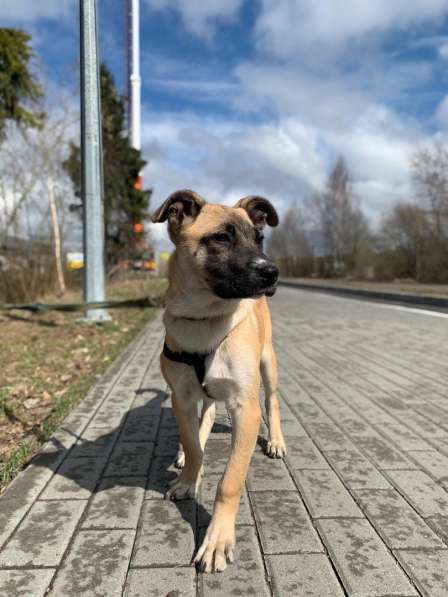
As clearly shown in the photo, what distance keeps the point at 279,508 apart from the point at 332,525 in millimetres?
329

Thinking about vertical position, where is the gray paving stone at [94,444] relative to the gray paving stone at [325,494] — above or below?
below

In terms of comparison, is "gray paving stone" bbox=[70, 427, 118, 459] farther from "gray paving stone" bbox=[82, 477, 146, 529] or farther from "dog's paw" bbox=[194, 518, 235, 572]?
"dog's paw" bbox=[194, 518, 235, 572]

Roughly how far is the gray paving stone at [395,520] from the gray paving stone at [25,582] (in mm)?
1679

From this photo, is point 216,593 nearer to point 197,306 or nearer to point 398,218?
point 197,306

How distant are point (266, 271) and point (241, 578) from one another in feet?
4.83

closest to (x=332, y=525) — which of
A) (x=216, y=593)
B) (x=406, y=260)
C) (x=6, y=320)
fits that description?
(x=216, y=593)

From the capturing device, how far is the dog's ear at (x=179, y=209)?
2776 mm

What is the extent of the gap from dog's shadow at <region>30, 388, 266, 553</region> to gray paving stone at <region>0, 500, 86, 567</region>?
26cm

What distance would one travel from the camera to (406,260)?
37.1 metres

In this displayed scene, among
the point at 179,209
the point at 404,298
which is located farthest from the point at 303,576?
the point at 404,298

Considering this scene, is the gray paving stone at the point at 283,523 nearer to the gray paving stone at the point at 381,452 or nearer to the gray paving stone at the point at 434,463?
the gray paving stone at the point at 381,452

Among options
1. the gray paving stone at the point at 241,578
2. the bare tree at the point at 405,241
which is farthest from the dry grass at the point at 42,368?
the bare tree at the point at 405,241

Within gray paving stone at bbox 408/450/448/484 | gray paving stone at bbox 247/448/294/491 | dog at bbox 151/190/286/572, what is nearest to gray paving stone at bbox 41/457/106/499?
dog at bbox 151/190/286/572

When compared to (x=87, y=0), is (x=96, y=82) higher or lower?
lower
